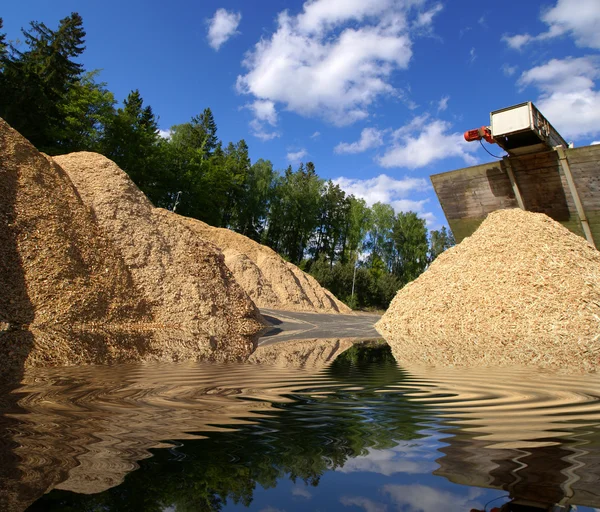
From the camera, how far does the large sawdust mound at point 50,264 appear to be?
491cm

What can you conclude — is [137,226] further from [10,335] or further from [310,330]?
[310,330]

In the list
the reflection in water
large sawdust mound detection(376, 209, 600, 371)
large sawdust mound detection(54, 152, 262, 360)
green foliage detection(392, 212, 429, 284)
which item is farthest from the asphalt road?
green foliage detection(392, 212, 429, 284)

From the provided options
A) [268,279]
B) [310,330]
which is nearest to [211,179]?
[268,279]

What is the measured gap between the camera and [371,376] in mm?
2791

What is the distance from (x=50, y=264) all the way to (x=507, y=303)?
767 centimetres

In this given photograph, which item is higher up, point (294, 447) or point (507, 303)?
point (294, 447)

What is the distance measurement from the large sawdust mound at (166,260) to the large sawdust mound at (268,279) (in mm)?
6531

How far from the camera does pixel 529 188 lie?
9.93m

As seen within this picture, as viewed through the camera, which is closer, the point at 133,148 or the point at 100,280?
the point at 100,280

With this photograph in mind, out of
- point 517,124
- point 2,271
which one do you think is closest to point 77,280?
point 2,271

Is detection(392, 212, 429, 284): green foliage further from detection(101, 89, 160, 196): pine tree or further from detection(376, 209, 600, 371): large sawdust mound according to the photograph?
detection(376, 209, 600, 371): large sawdust mound

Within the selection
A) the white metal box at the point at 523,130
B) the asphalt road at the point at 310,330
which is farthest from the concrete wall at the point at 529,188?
the asphalt road at the point at 310,330

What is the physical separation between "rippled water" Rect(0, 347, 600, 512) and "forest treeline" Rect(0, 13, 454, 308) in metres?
26.0

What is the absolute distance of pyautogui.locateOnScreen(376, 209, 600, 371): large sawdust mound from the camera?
15.1ft
